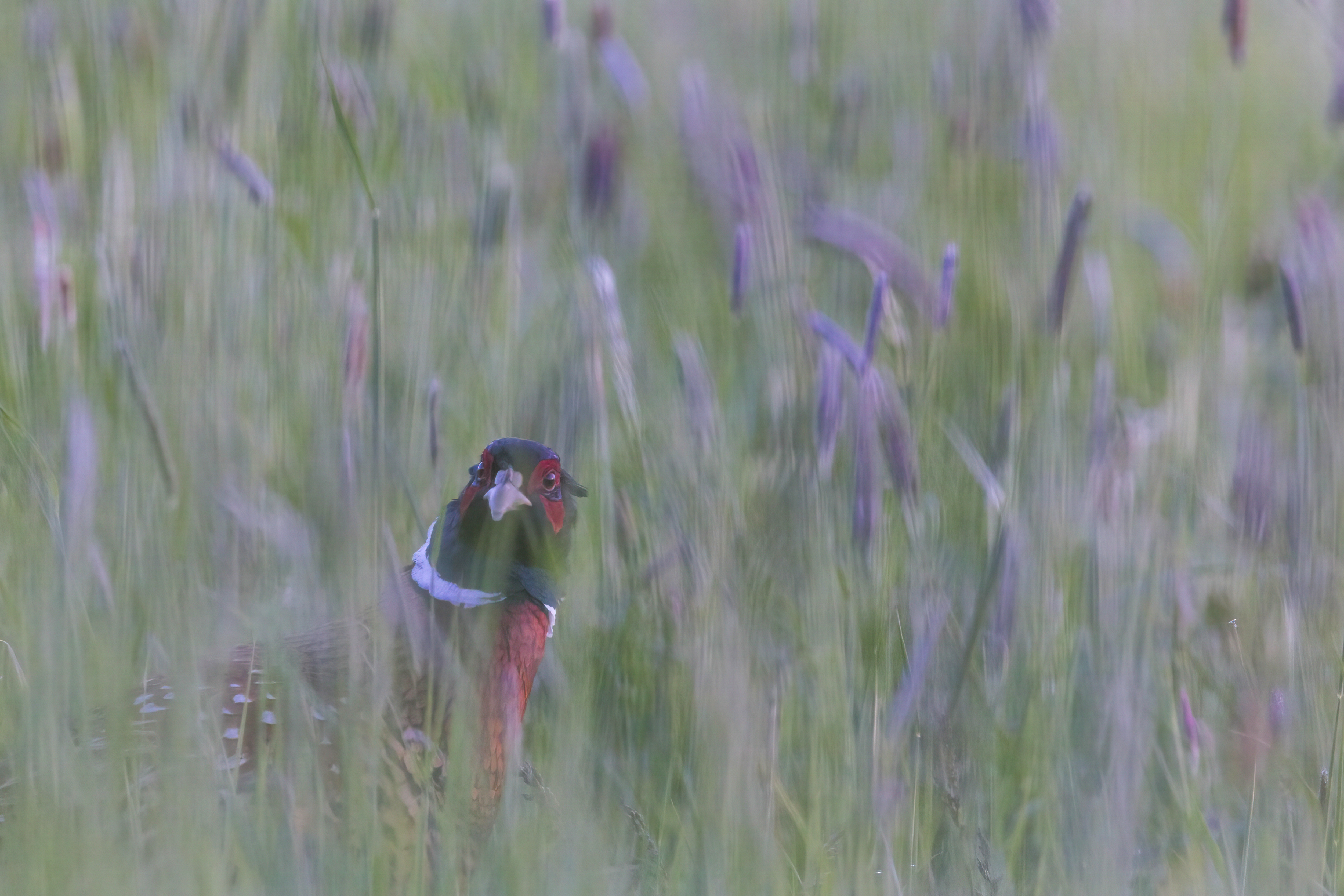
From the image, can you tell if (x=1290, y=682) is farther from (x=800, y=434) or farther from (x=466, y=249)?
(x=466, y=249)

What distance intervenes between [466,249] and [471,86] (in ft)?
1.45

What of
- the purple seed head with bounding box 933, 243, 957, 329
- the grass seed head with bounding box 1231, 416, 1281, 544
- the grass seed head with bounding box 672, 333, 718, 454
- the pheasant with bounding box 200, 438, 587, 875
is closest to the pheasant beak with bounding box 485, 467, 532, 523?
the pheasant with bounding box 200, 438, 587, 875

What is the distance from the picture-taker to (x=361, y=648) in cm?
183

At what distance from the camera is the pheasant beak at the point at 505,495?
2176 mm

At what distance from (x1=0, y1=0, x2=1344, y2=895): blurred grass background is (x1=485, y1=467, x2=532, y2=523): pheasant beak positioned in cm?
12

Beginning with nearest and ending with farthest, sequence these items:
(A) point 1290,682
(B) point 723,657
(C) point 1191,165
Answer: (B) point 723,657 < (A) point 1290,682 < (C) point 1191,165

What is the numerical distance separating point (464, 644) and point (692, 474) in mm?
580

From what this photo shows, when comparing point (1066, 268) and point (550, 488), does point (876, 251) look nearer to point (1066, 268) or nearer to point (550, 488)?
point (1066, 268)

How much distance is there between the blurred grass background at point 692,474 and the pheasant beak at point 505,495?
0.39ft

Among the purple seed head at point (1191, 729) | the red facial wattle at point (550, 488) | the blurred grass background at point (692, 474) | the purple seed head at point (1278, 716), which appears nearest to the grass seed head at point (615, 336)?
the blurred grass background at point (692, 474)

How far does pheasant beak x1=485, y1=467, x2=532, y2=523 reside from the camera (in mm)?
2176

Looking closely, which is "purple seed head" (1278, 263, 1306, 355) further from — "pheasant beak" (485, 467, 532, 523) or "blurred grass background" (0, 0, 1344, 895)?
"pheasant beak" (485, 467, 532, 523)

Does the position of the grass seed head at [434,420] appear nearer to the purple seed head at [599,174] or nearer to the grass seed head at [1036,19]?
the purple seed head at [599,174]

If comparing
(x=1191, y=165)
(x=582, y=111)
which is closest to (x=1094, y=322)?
(x=582, y=111)
